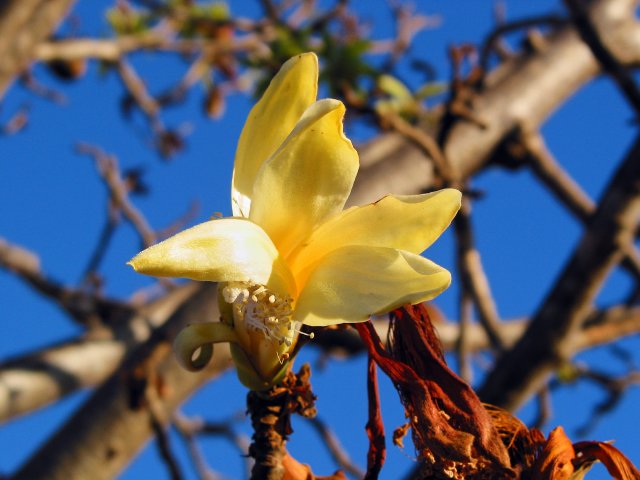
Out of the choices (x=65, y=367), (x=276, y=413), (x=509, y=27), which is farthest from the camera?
(x=65, y=367)

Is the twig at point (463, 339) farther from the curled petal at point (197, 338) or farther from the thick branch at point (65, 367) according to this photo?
the curled petal at point (197, 338)

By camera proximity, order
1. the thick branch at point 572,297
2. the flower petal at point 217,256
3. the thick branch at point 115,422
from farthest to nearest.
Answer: the thick branch at point 115,422 < the thick branch at point 572,297 < the flower petal at point 217,256

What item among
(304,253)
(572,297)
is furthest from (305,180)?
(572,297)

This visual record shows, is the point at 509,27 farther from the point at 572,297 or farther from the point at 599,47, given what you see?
the point at 572,297

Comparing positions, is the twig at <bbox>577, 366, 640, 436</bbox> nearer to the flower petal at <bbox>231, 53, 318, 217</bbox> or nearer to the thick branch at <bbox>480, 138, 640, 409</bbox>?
the thick branch at <bbox>480, 138, 640, 409</bbox>

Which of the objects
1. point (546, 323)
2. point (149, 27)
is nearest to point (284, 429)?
point (546, 323)

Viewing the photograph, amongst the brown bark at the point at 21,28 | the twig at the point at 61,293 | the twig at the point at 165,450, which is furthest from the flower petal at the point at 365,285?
the twig at the point at 61,293

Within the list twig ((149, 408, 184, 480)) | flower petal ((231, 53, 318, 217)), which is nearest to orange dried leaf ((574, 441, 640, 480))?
flower petal ((231, 53, 318, 217))

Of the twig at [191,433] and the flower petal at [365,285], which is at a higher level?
the twig at [191,433]
